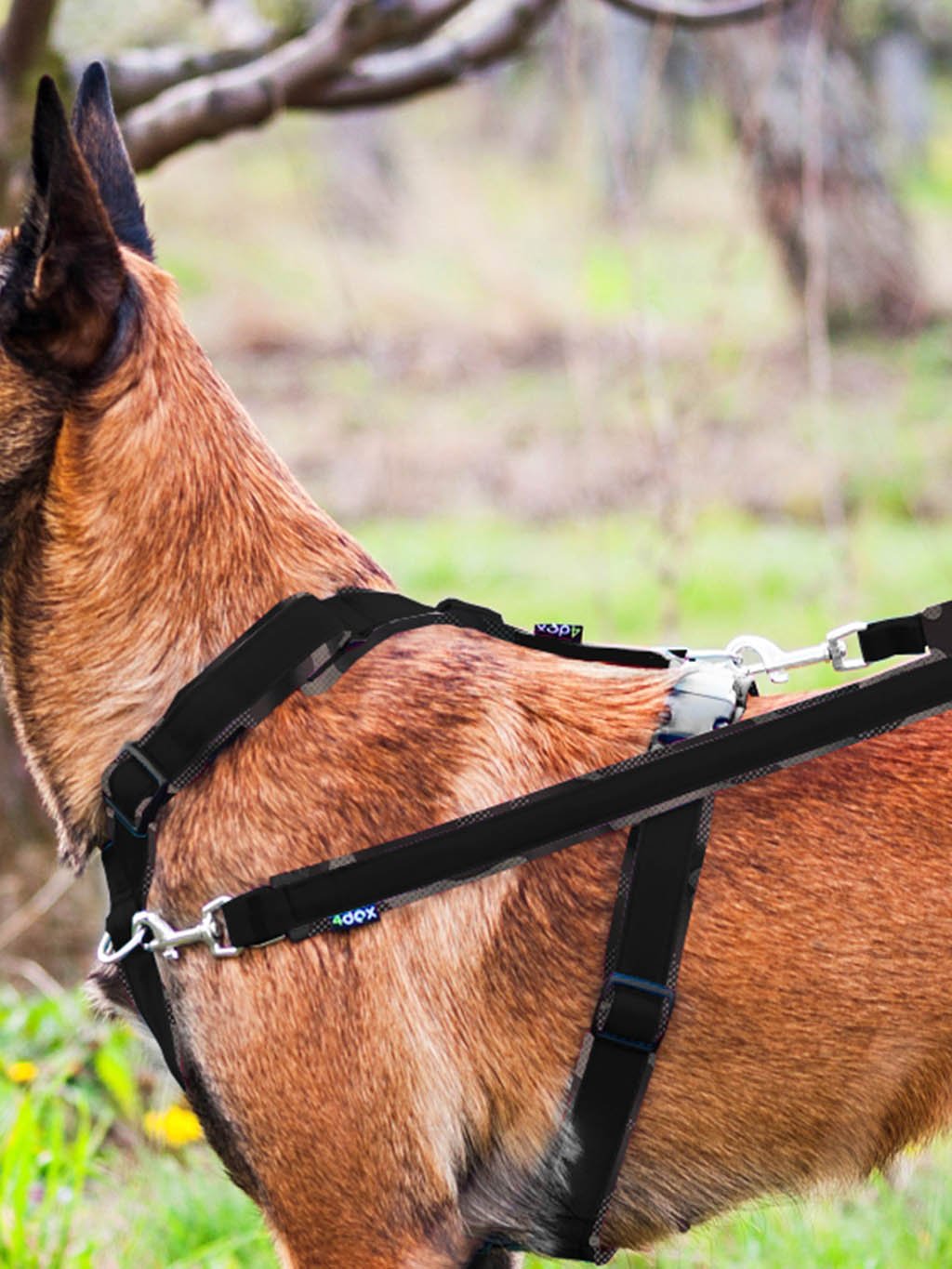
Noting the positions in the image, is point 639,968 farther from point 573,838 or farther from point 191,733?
point 191,733

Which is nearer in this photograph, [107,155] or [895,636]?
[895,636]

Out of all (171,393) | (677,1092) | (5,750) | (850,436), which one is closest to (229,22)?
(5,750)

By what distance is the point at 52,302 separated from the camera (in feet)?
6.07

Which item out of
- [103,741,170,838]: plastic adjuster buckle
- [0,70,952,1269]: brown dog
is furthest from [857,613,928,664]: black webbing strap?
[103,741,170,838]: plastic adjuster buckle

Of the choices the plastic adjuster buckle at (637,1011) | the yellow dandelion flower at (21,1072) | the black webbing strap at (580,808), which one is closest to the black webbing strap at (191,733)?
the black webbing strap at (580,808)

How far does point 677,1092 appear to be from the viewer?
6.27 feet

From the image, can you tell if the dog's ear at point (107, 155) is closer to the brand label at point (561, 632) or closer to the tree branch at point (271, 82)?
the brand label at point (561, 632)

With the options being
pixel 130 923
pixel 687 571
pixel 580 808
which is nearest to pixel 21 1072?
pixel 130 923

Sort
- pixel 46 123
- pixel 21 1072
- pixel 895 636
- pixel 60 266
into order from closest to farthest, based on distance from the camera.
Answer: pixel 46 123 → pixel 60 266 → pixel 895 636 → pixel 21 1072

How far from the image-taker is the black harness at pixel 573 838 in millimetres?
1820

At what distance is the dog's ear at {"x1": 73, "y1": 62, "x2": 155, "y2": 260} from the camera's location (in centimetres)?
215

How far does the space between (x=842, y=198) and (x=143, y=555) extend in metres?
9.56

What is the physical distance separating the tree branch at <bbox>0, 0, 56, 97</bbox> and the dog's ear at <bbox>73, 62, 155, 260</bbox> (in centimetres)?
126

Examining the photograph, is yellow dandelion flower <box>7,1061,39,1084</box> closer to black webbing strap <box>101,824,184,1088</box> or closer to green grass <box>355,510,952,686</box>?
black webbing strap <box>101,824,184,1088</box>
